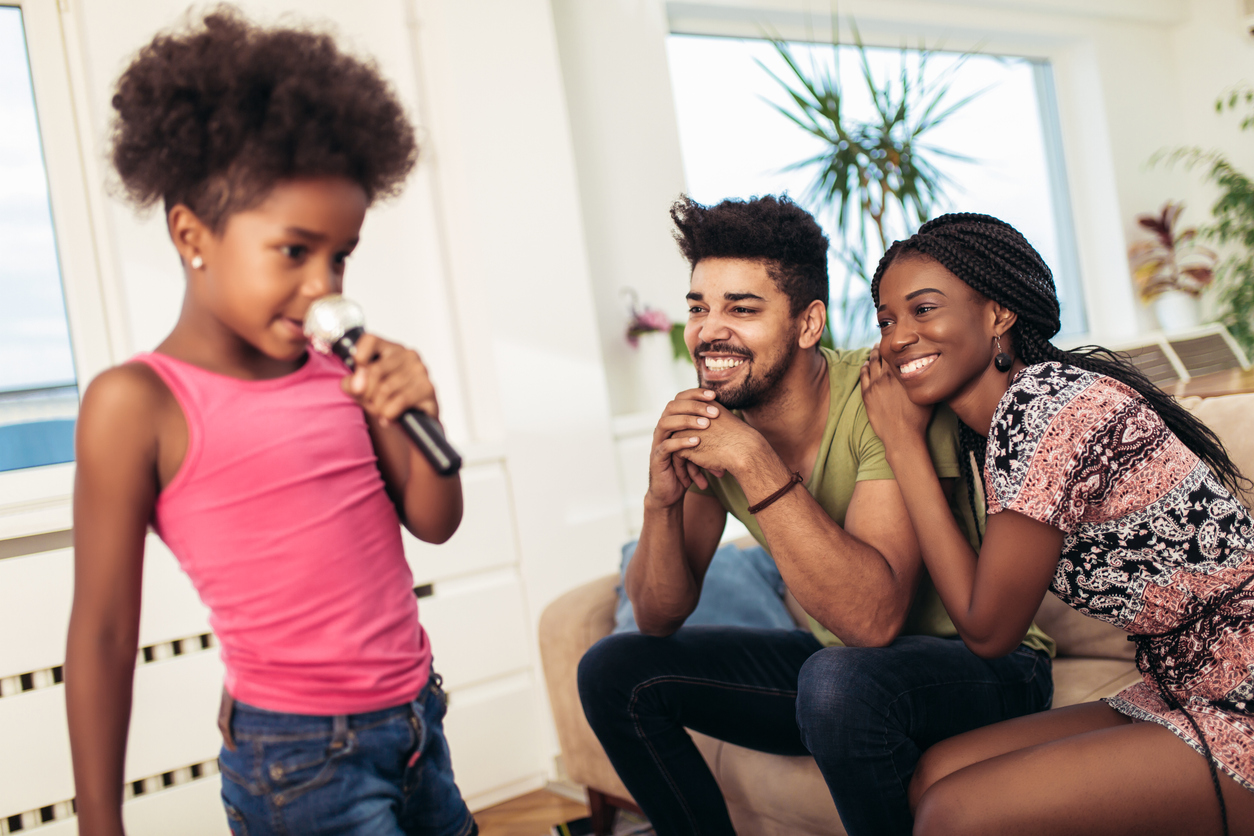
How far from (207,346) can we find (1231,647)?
3.97 ft

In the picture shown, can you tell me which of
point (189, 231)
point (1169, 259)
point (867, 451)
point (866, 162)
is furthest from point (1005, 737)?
point (1169, 259)

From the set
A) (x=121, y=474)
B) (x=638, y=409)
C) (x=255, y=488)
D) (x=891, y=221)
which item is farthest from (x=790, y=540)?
(x=891, y=221)

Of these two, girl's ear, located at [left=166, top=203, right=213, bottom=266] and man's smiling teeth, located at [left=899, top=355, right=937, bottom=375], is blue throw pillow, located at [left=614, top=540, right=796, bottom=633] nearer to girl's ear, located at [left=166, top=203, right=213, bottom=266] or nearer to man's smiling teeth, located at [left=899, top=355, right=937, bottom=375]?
man's smiling teeth, located at [left=899, top=355, right=937, bottom=375]

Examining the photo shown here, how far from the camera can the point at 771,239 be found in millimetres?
1555

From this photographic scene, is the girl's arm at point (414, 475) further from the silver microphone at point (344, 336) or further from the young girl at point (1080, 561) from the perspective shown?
the young girl at point (1080, 561)

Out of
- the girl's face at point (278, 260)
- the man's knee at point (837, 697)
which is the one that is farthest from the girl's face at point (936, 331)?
the girl's face at point (278, 260)

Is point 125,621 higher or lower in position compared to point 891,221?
lower

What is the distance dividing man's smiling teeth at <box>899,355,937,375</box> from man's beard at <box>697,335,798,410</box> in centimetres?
24

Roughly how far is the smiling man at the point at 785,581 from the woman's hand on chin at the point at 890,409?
6 centimetres

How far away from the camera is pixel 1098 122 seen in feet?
16.2

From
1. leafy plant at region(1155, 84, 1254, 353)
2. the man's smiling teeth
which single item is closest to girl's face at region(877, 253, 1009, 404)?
the man's smiling teeth

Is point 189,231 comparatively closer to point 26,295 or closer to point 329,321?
point 329,321

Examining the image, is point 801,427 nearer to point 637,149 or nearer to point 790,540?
point 790,540

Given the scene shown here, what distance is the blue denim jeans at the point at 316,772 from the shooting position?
0.79 metres
